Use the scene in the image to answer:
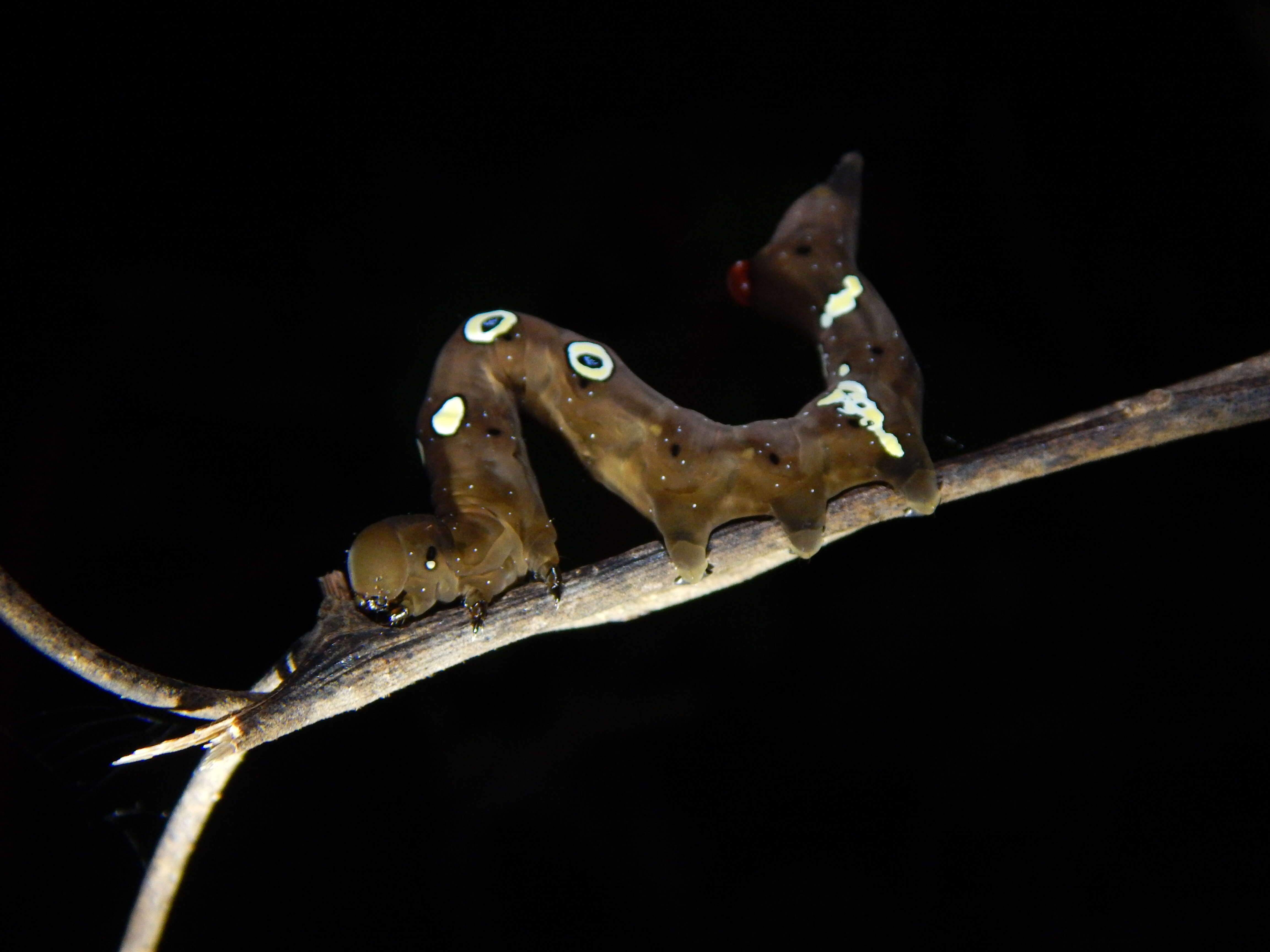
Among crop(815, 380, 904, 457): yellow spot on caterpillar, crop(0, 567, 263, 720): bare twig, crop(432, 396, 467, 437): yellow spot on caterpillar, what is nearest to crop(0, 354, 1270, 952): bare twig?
crop(0, 567, 263, 720): bare twig

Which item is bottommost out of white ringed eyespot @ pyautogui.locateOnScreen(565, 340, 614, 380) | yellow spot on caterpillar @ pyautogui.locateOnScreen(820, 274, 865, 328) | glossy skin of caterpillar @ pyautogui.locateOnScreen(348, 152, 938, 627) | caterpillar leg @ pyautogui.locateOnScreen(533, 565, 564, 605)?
caterpillar leg @ pyautogui.locateOnScreen(533, 565, 564, 605)

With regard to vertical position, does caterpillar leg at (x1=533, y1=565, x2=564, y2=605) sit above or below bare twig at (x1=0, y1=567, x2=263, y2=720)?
above

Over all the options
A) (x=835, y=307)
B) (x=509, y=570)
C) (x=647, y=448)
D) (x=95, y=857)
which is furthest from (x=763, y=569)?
(x=95, y=857)

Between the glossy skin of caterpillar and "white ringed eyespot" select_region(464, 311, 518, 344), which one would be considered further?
"white ringed eyespot" select_region(464, 311, 518, 344)

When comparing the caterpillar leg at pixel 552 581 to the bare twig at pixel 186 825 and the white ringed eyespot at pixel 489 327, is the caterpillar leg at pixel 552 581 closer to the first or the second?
the bare twig at pixel 186 825

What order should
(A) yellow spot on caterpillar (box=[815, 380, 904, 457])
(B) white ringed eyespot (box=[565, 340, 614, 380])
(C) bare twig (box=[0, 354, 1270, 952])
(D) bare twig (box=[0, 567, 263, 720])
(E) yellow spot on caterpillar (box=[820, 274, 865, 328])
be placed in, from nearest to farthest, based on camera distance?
(D) bare twig (box=[0, 567, 263, 720])
(C) bare twig (box=[0, 354, 1270, 952])
(A) yellow spot on caterpillar (box=[815, 380, 904, 457])
(B) white ringed eyespot (box=[565, 340, 614, 380])
(E) yellow spot on caterpillar (box=[820, 274, 865, 328])

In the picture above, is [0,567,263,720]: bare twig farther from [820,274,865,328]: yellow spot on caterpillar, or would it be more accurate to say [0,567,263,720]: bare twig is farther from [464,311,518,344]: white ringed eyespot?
[820,274,865,328]: yellow spot on caterpillar

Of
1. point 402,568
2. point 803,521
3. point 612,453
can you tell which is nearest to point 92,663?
point 402,568
